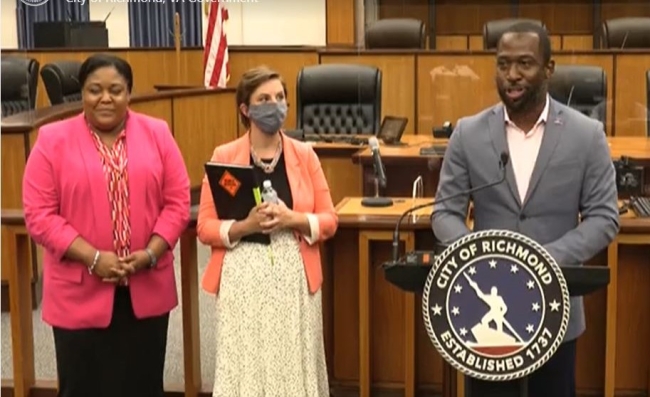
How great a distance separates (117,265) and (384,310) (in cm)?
117

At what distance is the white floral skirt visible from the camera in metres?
3.07

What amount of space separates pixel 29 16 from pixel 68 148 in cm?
1188

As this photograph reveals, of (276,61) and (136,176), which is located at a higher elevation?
(276,61)

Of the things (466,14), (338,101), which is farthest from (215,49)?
(466,14)

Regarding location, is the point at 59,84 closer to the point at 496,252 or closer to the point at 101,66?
the point at 101,66

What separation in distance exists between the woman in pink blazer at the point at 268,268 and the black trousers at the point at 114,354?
0.23 meters

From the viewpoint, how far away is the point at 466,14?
44.0 feet

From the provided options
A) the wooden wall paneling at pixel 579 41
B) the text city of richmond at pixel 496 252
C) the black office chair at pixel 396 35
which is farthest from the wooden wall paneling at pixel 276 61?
the text city of richmond at pixel 496 252

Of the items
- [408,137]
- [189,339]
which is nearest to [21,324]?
→ [189,339]

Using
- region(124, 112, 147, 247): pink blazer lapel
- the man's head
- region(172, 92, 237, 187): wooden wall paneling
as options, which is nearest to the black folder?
region(124, 112, 147, 247): pink blazer lapel

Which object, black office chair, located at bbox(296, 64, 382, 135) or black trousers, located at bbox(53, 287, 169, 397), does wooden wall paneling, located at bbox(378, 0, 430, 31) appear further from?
black trousers, located at bbox(53, 287, 169, 397)

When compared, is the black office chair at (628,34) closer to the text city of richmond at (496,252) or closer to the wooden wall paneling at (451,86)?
the wooden wall paneling at (451,86)

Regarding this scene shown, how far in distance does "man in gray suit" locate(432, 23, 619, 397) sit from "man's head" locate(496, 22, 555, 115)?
20 millimetres

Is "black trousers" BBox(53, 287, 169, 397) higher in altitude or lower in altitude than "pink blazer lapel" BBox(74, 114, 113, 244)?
lower
